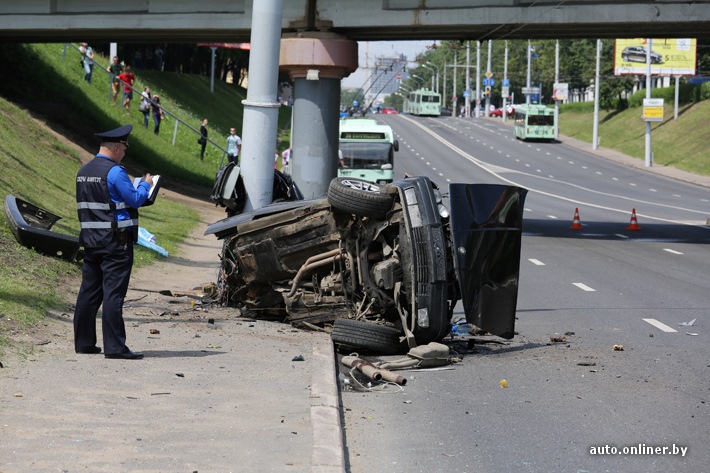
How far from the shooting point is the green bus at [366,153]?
3878 centimetres

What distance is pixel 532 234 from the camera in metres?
30.7

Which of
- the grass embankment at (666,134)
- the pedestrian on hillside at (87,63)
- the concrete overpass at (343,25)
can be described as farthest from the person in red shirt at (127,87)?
the grass embankment at (666,134)

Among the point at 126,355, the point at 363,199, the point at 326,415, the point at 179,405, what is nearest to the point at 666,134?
the point at 363,199

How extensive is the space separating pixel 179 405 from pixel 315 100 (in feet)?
68.2

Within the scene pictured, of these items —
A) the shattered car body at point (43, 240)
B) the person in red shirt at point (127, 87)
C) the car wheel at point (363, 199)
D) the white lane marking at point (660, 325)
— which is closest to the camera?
the car wheel at point (363, 199)

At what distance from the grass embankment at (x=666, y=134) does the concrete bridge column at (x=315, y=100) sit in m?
44.3

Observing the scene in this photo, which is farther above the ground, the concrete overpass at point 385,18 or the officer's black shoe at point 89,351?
the concrete overpass at point 385,18

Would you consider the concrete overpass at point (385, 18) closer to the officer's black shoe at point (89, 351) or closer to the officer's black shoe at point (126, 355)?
the officer's black shoe at point (89, 351)

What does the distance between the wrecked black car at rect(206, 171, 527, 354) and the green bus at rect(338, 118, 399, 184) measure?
1035 inches

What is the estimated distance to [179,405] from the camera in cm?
782

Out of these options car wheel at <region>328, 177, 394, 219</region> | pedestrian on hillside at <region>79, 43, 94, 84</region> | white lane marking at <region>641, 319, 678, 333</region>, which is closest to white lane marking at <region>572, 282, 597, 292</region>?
white lane marking at <region>641, 319, 678, 333</region>

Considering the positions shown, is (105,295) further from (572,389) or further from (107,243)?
(572,389)

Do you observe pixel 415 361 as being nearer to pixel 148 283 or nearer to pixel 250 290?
pixel 250 290

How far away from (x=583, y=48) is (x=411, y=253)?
11086 centimetres
